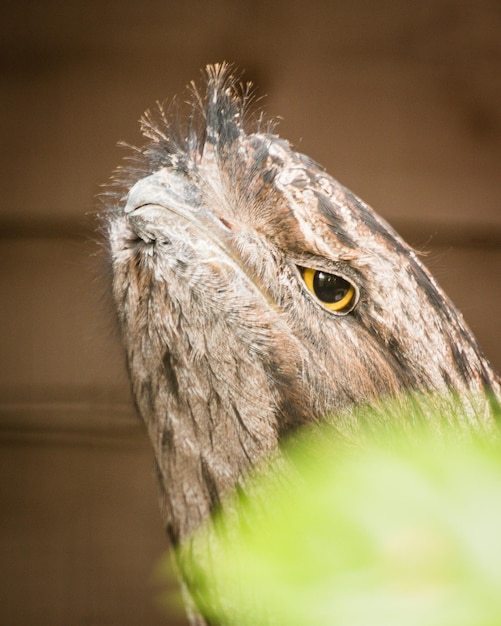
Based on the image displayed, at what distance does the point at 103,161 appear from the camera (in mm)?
1064

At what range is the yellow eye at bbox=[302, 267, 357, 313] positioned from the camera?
67 centimetres

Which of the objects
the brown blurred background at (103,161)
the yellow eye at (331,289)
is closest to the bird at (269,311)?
the yellow eye at (331,289)

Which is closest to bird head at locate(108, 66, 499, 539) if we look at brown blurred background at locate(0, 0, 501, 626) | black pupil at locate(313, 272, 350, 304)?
black pupil at locate(313, 272, 350, 304)

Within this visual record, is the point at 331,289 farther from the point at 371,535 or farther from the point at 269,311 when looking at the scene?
the point at 371,535

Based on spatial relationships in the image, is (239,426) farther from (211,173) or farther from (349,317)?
(211,173)

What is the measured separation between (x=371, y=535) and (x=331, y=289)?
26 cm

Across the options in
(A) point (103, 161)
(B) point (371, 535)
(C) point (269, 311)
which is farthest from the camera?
(A) point (103, 161)

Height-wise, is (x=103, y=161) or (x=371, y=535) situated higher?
(x=103, y=161)

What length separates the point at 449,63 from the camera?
3.64 ft

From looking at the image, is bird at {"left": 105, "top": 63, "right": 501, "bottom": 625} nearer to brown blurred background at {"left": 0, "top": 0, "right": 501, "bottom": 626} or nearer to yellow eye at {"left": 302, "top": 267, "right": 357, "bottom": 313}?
yellow eye at {"left": 302, "top": 267, "right": 357, "bottom": 313}

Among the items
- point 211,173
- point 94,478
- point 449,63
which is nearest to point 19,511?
point 94,478

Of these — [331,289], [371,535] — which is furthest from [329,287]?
[371,535]

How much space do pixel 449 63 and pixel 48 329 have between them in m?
0.87

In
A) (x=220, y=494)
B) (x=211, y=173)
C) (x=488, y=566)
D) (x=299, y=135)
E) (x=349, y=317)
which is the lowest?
(x=488, y=566)
